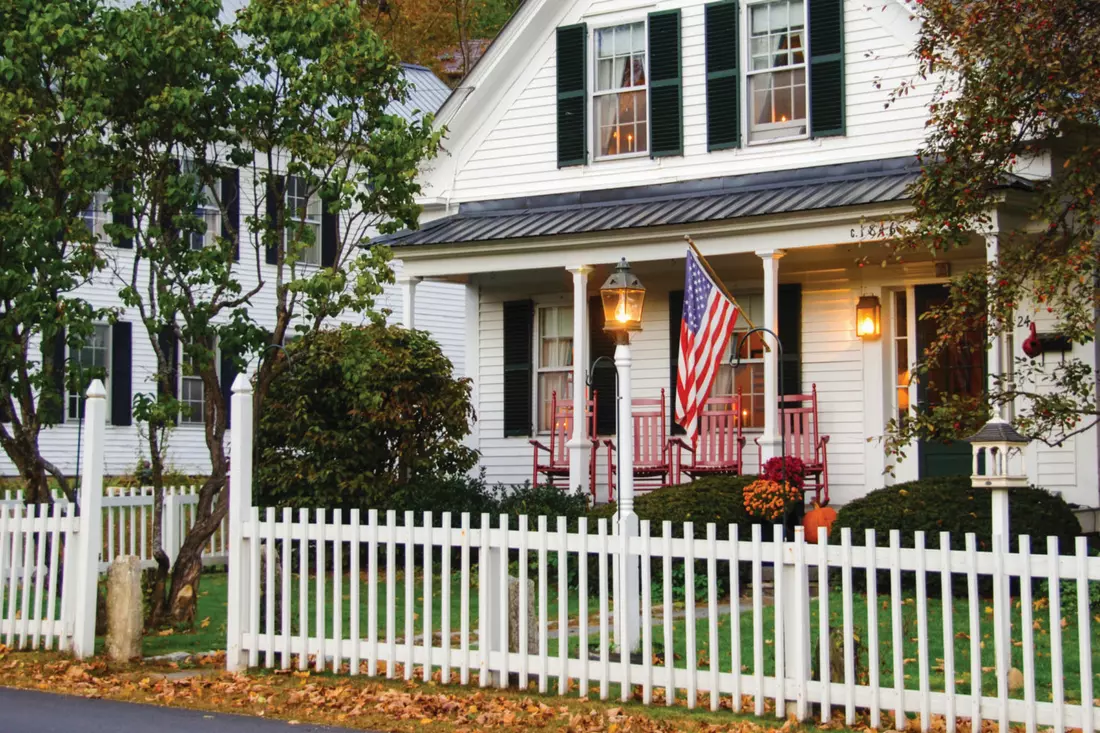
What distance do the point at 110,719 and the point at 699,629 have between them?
5.06 m

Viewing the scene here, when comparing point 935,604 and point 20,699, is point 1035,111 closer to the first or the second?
point 935,604

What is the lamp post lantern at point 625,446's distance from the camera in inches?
350

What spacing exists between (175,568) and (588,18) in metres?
9.66

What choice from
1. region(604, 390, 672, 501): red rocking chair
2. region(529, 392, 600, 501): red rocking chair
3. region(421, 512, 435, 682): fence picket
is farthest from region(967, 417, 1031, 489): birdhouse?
region(529, 392, 600, 501): red rocking chair

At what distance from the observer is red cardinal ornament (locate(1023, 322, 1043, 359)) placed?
50.3ft

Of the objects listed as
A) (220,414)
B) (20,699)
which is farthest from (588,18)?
(20,699)

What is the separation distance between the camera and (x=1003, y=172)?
46.5 feet

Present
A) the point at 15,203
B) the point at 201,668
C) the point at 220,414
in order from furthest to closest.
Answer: the point at 220,414 → the point at 15,203 → the point at 201,668

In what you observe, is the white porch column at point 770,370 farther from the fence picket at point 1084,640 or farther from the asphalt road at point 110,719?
the fence picket at point 1084,640

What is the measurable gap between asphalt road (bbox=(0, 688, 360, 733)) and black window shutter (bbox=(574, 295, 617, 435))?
34.0ft

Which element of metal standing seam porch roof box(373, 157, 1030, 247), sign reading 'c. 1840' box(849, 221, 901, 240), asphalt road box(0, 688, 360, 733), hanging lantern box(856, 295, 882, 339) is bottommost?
asphalt road box(0, 688, 360, 733)

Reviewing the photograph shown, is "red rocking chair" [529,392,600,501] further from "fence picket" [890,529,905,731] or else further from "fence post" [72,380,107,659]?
"fence picket" [890,529,905,731]

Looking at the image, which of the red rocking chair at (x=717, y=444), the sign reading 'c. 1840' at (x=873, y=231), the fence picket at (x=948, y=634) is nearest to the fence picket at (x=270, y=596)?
the fence picket at (x=948, y=634)

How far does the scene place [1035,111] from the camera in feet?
42.4
